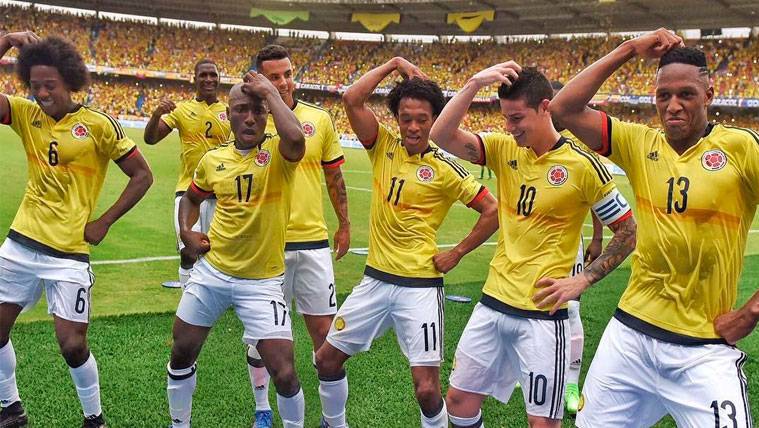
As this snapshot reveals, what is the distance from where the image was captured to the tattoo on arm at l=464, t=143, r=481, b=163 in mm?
4367

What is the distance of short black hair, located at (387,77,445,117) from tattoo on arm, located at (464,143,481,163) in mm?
412

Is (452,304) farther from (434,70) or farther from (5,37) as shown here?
(434,70)

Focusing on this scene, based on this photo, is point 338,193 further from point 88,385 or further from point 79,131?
point 88,385

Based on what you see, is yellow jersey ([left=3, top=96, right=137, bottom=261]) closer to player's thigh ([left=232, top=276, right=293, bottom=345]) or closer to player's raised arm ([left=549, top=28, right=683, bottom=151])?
player's thigh ([left=232, top=276, right=293, bottom=345])

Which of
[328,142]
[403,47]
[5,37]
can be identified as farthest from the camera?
[403,47]

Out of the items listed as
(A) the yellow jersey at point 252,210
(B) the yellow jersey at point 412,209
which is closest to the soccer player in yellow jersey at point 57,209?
(A) the yellow jersey at point 252,210

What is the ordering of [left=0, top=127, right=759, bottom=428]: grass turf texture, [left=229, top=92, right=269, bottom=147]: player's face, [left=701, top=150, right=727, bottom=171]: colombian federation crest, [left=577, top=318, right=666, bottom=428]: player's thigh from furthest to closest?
[left=0, top=127, right=759, bottom=428]: grass turf texture
[left=229, top=92, right=269, bottom=147]: player's face
[left=577, top=318, right=666, bottom=428]: player's thigh
[left=701, top=150, right=727, bottom=171]: colombian federation crest

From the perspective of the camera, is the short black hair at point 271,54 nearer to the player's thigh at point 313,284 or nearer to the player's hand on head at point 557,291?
the player's thigh at point 313,284

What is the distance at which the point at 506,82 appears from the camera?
3938mm

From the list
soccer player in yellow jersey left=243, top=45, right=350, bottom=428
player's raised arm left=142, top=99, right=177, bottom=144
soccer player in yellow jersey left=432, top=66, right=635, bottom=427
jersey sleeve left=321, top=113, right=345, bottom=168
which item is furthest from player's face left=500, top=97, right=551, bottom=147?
player's raised arm left=142, top=99, right=177, bottom=144

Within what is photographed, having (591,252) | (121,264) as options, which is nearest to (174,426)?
(591,252)

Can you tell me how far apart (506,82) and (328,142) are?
213cm

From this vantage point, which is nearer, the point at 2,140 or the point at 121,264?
the point at 121,264

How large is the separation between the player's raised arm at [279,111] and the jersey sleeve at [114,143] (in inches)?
48.6
